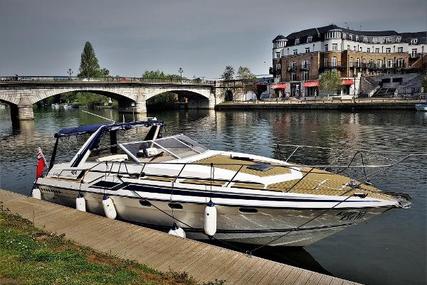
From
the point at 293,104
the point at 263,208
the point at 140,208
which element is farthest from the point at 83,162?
A: the point at 293,104

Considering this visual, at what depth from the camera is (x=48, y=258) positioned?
7504 millimetres

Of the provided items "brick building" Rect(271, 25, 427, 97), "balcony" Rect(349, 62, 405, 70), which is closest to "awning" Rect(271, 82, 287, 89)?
"brick building" Rect(271, 25, 427, 97)

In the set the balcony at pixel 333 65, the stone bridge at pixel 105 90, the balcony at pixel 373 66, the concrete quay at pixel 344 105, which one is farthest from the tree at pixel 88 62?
the balcony at pixel 373 66

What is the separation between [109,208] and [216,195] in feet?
12.3

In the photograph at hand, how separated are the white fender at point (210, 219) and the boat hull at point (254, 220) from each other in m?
0.25

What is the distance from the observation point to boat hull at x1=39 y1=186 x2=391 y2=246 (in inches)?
365

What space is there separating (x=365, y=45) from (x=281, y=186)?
92.8m

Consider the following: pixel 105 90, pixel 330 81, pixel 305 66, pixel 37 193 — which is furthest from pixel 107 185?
pixel 305 66

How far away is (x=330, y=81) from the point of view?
79312mm

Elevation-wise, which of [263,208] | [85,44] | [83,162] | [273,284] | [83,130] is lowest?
[273,284]

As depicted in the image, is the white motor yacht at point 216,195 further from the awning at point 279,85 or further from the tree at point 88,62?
the tree at point 88,62

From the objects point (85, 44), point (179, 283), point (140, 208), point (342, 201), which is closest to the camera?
point (179, 283)

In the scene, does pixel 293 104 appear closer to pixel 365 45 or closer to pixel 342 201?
pixel 365 45

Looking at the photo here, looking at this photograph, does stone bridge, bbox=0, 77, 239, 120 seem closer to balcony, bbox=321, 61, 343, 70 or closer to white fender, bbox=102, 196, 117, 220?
balcony, bbox=321, 61, 343, 70
